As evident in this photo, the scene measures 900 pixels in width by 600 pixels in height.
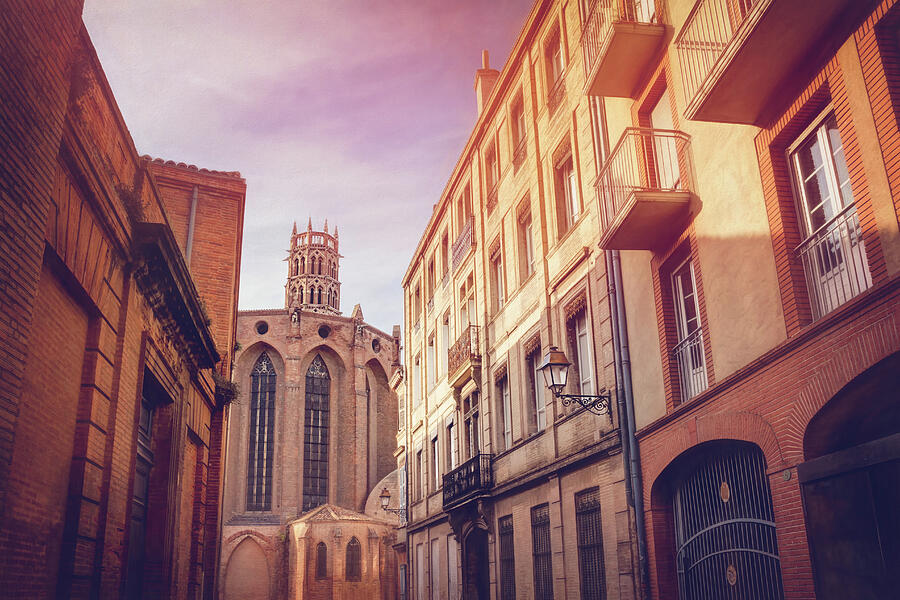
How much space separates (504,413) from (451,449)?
4851 millimetres

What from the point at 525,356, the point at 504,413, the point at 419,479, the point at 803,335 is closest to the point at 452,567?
the point at 504,413

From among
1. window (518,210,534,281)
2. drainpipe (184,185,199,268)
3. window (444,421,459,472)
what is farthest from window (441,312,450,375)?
drainpipe (184,185,199,268)

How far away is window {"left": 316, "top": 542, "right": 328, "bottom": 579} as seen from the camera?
48156 millimetres

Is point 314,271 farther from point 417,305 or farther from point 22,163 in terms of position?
point 22,163

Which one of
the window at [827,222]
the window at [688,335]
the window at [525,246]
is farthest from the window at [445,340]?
the window at [827,222]

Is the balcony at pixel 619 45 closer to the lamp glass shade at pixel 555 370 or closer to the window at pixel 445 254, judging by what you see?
the lamp glass shade at pixel 555 370

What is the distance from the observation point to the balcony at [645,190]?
10.4m

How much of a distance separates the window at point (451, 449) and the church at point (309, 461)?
1092 inches

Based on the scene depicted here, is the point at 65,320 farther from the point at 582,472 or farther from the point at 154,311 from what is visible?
the point at 582,472

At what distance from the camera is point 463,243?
22297 millimetres

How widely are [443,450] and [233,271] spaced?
8.04 m

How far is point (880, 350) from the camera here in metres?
6.52

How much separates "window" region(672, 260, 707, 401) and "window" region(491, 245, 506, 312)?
27.3 ft

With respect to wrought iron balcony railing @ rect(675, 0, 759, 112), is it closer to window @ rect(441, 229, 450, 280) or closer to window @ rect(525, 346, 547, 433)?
window @ rect(525, 346, 547, 433)
